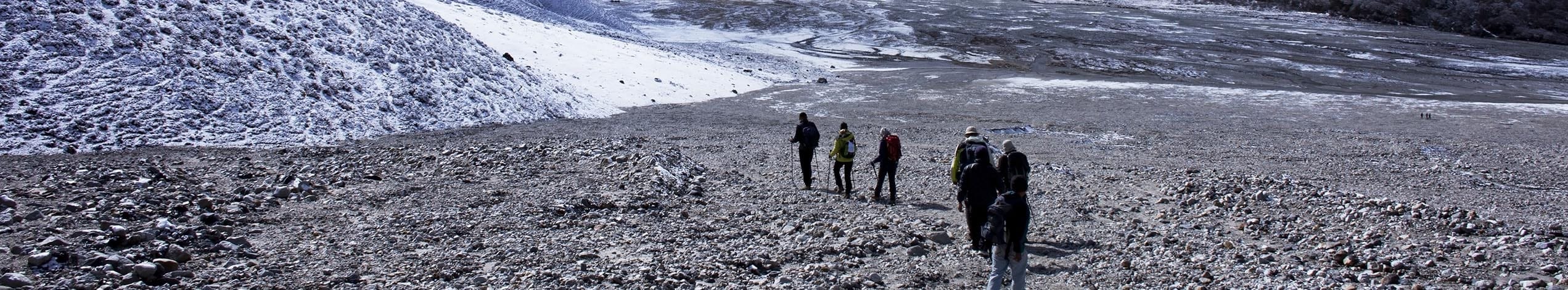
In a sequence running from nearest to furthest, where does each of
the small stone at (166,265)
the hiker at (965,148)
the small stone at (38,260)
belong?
the small stone at (38,260), the small stone at (166,265), the hiker at (965,148)

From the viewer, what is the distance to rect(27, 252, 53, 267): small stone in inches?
270

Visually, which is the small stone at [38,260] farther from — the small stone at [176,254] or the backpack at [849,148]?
the backpack at [849,148]

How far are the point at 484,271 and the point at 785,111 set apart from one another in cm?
1655

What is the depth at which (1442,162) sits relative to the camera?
1630cm

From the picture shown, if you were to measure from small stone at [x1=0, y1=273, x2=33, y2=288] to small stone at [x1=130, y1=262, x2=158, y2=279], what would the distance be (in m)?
0.59

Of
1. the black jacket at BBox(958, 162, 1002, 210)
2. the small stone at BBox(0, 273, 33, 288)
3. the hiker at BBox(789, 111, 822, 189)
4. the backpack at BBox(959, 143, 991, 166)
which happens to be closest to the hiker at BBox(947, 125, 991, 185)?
the backpack at BBox(959, 143, 991, 166)

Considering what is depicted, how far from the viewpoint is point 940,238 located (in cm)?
938

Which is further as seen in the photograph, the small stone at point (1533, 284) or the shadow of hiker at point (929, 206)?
the shadow of hiker at point (929, 206)

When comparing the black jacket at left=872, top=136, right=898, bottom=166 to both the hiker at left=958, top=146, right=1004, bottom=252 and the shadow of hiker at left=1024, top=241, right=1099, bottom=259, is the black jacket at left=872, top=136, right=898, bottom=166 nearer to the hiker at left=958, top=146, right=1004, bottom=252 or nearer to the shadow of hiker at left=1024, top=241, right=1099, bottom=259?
the shadow of hiker at left=1024, top=241, right=1099, bottom=259

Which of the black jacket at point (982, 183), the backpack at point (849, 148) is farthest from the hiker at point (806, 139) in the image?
the black jacket at point (982, 183)

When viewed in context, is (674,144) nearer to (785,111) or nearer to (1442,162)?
(785,111)

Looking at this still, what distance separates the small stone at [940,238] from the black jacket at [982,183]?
1026 mm

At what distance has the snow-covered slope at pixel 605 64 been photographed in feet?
83.1

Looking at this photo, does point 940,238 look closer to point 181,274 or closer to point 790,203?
point 790,203
